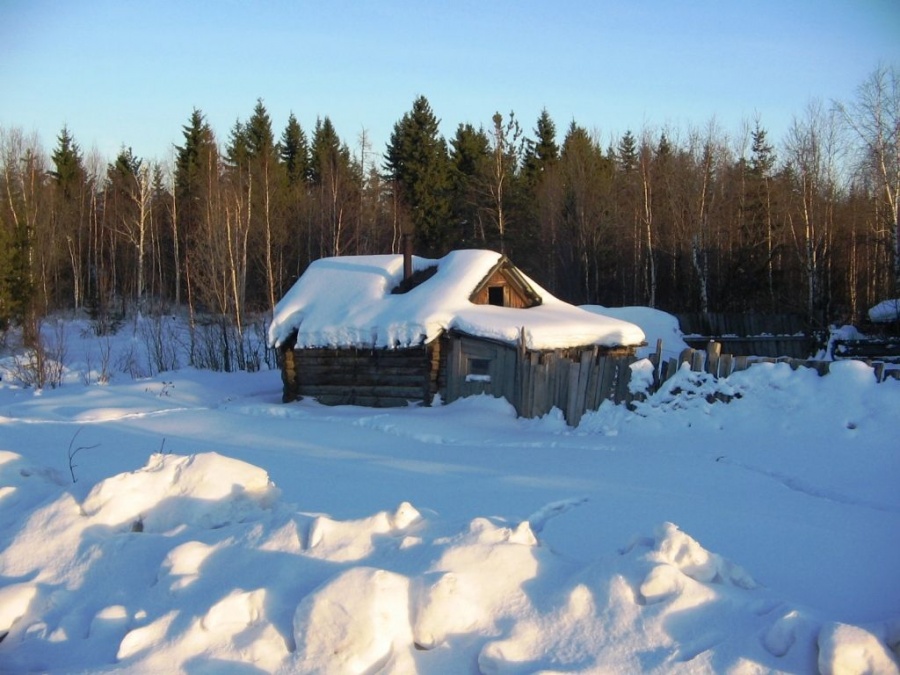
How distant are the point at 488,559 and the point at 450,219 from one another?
149ft

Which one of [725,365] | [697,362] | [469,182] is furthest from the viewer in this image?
[469,182]

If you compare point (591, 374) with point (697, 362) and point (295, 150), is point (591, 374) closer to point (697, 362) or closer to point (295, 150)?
point (697, 362)

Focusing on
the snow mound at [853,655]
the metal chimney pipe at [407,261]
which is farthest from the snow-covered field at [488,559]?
the metal chimney pipe at [407,261]

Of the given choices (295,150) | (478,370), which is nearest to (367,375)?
(478,370)

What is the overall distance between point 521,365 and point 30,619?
13217 mm

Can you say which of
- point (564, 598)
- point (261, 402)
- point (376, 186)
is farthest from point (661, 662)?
point (376, 186)

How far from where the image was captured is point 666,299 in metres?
44.6

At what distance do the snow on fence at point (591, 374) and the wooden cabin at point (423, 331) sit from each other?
21 centimetres

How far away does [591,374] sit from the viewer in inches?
613

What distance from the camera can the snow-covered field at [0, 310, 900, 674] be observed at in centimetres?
403

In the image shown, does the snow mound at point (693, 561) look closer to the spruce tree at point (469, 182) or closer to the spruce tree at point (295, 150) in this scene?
the spruce tree at point (469, 182)

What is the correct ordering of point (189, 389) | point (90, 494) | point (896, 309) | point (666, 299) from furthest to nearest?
point (666, 299) < point (896, 309) < point (189, 389) < point (90, 494)

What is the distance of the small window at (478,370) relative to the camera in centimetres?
1942

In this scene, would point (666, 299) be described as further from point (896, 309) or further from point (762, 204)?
point (896, 309)
